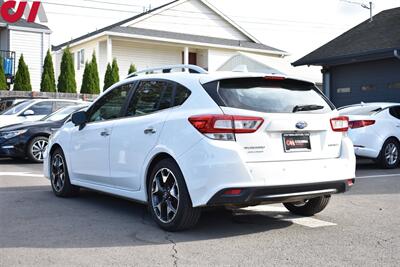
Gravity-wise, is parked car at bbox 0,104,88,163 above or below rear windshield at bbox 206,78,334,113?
below

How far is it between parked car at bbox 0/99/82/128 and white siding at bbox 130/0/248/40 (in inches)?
759

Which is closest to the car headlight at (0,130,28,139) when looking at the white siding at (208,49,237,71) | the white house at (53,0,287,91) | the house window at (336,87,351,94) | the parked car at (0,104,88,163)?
the parked car at (0,104,88,163)

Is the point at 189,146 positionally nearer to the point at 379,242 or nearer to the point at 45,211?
the point at 379,242

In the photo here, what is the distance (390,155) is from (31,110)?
9.47 metres

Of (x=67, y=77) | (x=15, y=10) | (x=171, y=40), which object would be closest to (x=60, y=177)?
(x=67, y=77)

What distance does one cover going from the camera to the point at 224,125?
5172mm

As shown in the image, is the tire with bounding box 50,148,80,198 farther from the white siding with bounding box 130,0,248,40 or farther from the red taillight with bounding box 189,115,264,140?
the white siding with bounding box 130,0,248,40

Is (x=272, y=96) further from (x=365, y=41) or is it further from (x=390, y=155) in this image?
(x=365, y=41)

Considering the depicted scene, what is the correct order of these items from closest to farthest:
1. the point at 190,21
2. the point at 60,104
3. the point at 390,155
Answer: the point at 390,155 → the point at 60,104 → the point at 190,21

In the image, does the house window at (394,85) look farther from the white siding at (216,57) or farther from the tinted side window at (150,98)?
the white siding at (216,57)

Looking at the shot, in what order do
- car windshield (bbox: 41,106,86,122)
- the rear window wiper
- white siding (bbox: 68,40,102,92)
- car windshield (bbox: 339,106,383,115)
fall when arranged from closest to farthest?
the rear window wiper → car windshield (bbox: 339,106,383,115) → car windshield (bbox: 41,106,86,122) → white siding (bbox: 68,40,102,92)

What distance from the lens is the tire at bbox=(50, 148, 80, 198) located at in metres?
7.83

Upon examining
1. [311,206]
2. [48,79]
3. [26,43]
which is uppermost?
[26,43]

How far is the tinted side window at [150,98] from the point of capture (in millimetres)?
6035
